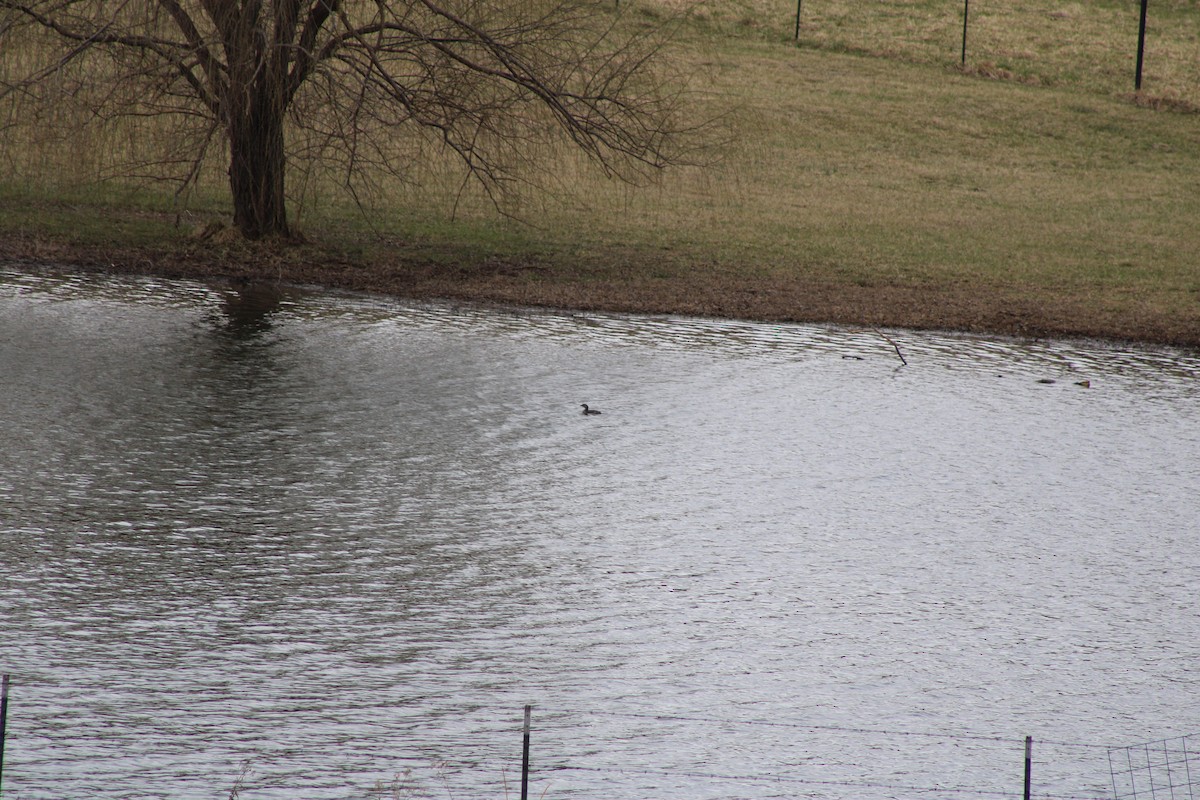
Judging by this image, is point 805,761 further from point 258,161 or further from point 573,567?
point 258,161

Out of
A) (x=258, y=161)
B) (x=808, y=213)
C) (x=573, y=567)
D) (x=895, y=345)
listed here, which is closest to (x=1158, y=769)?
(x=573, y=567)

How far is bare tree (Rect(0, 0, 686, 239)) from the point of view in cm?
1631

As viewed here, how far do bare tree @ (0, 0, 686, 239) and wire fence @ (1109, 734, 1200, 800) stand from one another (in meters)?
11.9

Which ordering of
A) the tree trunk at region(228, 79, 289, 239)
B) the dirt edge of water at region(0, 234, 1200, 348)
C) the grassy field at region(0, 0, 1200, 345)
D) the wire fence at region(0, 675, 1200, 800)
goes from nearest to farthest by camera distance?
the wire fence at region(0, 675, 1200, 800) < the dirt edge of water at region(0, 234, 1200, 348) < the tree trunk at region(228, 79, 289, 239) < the grassy field at region(0, 0, 1200, 345)

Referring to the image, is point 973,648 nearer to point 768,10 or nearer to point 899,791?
point 899,791

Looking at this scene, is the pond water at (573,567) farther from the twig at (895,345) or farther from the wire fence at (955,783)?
the twig at (895,345)

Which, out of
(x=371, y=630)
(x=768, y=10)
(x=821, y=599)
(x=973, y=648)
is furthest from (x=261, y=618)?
(x=768, y=10)

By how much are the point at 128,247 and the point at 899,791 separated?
15134 mm

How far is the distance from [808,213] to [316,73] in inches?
417

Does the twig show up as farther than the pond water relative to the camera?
Yes

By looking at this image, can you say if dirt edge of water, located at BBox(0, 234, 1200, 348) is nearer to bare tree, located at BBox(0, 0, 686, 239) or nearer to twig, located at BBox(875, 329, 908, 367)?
twig, located at BBox(875, 329, 908, 367)

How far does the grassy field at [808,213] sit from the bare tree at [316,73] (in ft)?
2.11

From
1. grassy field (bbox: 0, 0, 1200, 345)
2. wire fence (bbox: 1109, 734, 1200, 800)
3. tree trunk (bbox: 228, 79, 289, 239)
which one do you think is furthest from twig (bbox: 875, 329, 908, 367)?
wire fence (bbox: 1109, 734, 1200, 800)

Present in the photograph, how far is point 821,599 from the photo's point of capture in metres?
8.06
